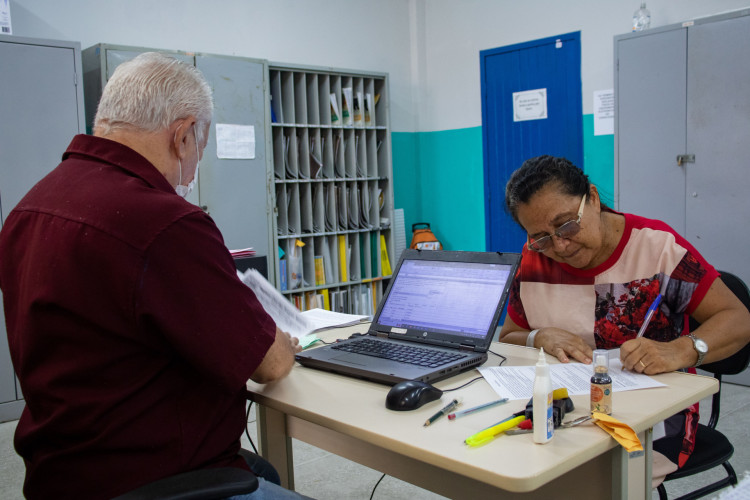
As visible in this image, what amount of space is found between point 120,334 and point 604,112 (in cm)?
407

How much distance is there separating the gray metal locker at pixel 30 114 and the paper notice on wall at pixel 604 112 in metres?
3.27

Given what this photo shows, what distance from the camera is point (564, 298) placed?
1.84 m

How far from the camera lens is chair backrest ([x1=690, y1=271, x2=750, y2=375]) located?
5.96 feet

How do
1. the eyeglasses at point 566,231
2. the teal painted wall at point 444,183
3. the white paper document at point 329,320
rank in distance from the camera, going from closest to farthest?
the eyeglasses at point 566,231
the white paper document at point 329,320
the teal painted wall at point 444,183

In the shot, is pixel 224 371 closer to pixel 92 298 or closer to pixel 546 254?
pixel 92 298

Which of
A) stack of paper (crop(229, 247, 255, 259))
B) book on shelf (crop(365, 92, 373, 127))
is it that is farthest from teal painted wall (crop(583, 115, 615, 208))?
stack of paper (crop(229, 247, 255, 259))

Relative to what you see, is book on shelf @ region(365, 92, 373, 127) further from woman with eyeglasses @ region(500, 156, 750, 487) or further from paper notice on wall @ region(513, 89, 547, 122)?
woman with eyeglasses @ region(500, 156, 750, 487)

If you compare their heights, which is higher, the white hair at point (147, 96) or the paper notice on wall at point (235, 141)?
the paper notice on wall at point (235, 141)

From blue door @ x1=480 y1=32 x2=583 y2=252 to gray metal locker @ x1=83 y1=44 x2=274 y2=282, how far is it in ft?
5.43

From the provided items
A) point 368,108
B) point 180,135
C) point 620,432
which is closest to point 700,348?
point 620,432

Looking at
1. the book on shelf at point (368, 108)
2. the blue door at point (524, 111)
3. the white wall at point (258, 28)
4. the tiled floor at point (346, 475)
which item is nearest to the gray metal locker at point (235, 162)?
the white wall at point (258, 28)

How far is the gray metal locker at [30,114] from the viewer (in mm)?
3338

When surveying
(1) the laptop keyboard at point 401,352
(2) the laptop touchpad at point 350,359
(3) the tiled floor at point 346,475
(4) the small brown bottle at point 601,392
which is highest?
(4) the small brown bottle at point 601,392

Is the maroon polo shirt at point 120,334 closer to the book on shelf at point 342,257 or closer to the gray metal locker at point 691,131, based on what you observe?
the gray metal locker at point 691,131
